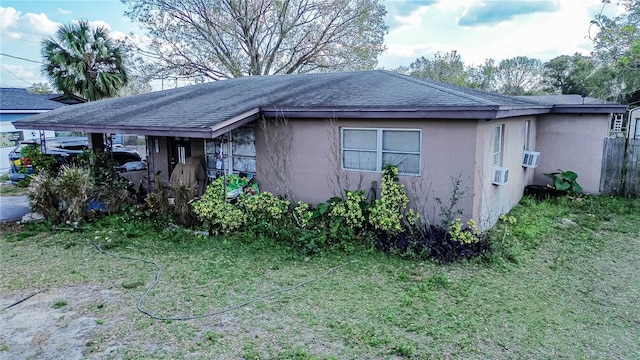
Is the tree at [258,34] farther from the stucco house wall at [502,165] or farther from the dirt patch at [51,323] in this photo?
the dirt patch at [51,323]

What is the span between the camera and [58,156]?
13.9 m

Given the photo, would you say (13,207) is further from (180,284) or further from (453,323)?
(453,323)

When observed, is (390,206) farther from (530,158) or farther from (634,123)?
(634,123)

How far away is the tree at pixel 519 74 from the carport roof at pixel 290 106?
3681 centimetres

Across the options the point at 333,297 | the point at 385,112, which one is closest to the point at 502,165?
the point at 385,112

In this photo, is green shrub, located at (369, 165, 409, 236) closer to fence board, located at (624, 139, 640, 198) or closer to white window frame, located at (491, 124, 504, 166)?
Answer: white window frame, located at (491, 124, 504, 166)

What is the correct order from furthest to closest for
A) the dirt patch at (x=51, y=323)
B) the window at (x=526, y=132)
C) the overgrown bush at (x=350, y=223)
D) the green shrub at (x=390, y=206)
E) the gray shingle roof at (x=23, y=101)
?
1. the gray shingle roof at (x=23, y=101)
2. the window at (x=526, y=132)
3. the green shrub at (x=390, y=206)
4. the overgrown bush at (x=350, y=223)
5. the dirt patch at (x=51, y=323)

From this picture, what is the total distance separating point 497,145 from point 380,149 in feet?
7.96

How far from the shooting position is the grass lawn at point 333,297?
12.9 feet

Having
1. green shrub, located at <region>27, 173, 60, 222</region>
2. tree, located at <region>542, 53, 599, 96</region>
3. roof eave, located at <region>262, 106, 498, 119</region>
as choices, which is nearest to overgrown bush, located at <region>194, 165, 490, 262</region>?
roof eave, located at <region>262, 106, 498, 119</region>

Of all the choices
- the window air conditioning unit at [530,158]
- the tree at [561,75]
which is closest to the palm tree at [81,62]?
the window air conditioning unit at [530,158]

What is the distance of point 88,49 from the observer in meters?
20.2

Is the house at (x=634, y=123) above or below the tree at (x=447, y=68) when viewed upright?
below

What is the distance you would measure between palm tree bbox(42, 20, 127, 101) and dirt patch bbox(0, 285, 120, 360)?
17.9 meters
